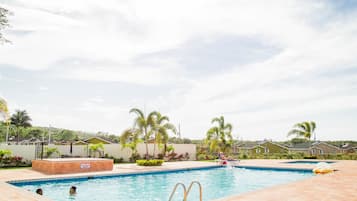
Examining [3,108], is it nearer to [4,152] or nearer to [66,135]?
[4,152]

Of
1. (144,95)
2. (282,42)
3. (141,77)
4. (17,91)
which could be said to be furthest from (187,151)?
(282,42)

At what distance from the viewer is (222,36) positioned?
14.3 meters

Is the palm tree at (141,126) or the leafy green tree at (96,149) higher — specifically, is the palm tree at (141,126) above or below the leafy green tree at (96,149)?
above

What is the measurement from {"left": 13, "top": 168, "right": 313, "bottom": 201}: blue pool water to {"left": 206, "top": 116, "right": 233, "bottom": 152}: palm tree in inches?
458

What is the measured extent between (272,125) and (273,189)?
90.6 feet

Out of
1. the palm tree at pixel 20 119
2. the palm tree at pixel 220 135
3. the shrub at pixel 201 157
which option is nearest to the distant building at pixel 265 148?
→ the palm tree at pixel 220 135

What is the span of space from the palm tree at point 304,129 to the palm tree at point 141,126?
21.5m

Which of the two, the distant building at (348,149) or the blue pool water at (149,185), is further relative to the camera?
the distant building at (348,149)

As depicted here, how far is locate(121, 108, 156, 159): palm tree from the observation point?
66.5ft

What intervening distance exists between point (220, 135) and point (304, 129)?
11792 millimetres

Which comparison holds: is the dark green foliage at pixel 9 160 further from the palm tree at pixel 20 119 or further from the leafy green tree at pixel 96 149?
the palm tree at pixel 20 119

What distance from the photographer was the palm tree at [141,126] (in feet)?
66.5

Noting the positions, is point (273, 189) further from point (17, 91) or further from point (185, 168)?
point (17, 91)

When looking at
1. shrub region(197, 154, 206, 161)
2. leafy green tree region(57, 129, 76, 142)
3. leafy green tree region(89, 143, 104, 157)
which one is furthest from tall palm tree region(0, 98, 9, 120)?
leafy green tree region(57, 129, 76, 142)
